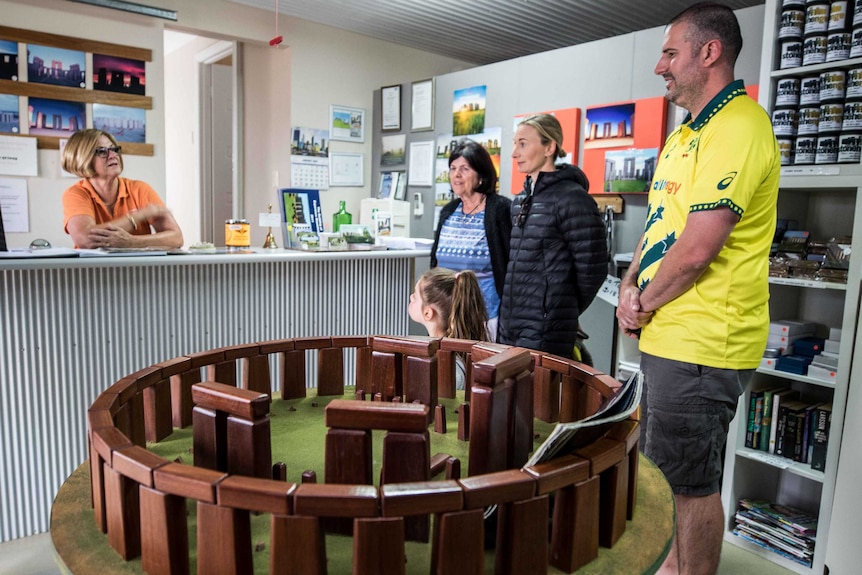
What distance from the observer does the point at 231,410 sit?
730 millimetres

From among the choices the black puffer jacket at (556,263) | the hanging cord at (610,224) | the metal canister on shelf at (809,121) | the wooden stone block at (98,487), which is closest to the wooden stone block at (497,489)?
the wooden stone block at (98,487)

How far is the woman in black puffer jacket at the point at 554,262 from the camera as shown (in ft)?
7.55

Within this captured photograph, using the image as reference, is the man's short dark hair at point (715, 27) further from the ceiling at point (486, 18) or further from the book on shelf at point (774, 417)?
the ceiling at point (486, 18)

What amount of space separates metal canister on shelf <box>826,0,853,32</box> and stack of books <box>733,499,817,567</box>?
185 cm

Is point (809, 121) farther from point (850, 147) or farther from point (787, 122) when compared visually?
point (850, 147)

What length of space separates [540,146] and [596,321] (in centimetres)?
140

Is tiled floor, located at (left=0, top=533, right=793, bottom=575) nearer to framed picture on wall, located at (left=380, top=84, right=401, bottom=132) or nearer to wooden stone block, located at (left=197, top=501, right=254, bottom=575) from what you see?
wooden stone block, located at (left=197, top=501, right=254, bottom=575)

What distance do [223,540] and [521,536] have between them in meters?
0.28

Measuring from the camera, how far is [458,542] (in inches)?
22.7

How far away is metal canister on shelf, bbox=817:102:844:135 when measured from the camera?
88.5 inches

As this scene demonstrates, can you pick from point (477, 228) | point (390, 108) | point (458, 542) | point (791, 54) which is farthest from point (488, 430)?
point (390, 108)

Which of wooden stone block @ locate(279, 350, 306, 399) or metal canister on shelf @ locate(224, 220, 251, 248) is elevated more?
metal canister on shelf @ locate(224, 220, 251, 248)

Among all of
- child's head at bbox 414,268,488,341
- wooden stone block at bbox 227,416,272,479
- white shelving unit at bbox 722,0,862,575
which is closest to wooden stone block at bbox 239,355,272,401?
wooden stone block at bbox 227,416,272,479

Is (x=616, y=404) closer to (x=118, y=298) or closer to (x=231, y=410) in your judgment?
(x=231, y=410)
